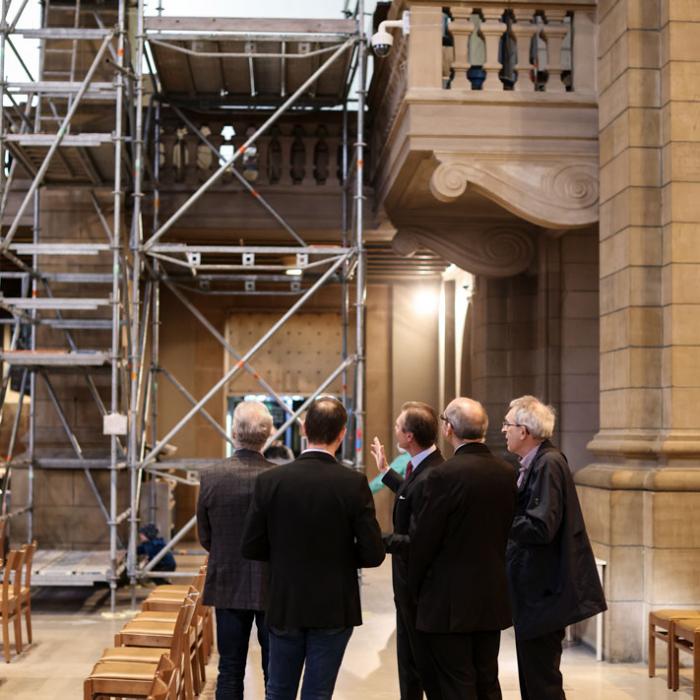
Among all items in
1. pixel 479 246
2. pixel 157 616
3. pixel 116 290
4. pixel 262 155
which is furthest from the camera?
pixel 262 155

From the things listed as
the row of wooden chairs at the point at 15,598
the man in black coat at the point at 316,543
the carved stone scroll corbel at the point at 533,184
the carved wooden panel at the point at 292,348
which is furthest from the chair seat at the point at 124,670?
the carved wooden panel at the point at 292,348

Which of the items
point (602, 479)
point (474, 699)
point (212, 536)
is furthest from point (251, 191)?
point (474, 699)

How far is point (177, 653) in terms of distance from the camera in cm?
516

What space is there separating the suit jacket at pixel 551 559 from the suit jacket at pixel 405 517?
493 millimetres

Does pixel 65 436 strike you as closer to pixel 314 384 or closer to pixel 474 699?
pixel 314 384

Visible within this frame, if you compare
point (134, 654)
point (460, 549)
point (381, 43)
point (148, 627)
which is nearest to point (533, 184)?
point (381, 43)

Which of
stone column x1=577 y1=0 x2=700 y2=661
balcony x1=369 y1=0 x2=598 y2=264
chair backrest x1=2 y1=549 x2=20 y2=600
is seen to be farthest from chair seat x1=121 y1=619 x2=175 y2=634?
balcony x1=369 y1=0 x2=598 y2=264

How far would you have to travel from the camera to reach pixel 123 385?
34.8 feet

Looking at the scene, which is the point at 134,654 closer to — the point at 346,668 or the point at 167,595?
the point at 167,595

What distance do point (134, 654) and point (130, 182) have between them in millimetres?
6632

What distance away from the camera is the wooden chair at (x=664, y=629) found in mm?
7035

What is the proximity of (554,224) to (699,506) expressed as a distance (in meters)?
2.70

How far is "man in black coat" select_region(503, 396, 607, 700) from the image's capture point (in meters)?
5.09

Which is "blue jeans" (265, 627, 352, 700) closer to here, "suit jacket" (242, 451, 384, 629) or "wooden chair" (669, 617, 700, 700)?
"suit jacket" (242, 451, 384, 629)
